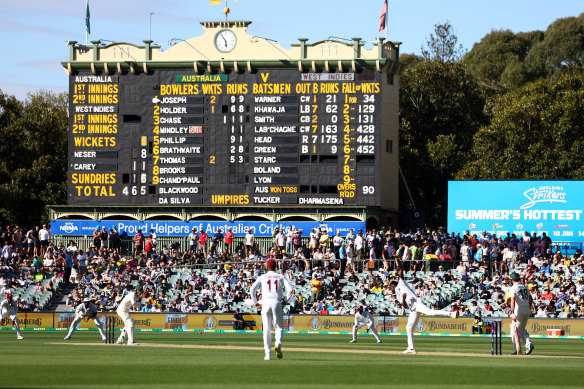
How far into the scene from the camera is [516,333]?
70.8ft

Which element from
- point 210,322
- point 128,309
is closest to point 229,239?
point 210,322

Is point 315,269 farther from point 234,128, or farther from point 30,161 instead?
point 30,161

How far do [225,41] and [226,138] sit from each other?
13.6 feet

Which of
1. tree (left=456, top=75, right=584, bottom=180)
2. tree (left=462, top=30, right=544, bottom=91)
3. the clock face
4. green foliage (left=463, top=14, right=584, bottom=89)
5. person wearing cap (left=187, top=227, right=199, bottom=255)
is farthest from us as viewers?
tree (left=462, top=30, right=544, bottom=91)

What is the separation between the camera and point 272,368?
56.1 ft

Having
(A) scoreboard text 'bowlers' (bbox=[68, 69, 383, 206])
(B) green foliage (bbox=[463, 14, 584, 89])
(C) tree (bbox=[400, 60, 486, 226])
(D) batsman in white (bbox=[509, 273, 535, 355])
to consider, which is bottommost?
(D) batsman in white (bbox=[509, 273, 535, 355])

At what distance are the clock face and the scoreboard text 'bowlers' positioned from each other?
1292mm

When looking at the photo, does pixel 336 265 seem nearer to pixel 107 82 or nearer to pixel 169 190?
pixel 169 190

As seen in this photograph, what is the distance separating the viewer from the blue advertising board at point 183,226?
42938 millimetres

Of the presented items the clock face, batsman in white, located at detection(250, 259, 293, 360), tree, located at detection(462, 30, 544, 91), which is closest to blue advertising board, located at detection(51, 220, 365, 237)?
the clock face

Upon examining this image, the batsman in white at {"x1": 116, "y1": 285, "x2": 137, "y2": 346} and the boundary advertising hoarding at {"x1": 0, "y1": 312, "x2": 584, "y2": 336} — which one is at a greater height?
the batsman in white at {"x1": 116, "y1": 285, "x2": 137, "y2": 346}

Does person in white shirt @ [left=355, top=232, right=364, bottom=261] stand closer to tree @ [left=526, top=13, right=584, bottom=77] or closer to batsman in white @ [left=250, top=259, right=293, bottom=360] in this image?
batsman in white @ [left=250, top=259, right=293, bottom=360]

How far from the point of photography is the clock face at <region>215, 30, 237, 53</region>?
42.6 meters

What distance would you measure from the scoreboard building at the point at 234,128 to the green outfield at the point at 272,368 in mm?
17594
